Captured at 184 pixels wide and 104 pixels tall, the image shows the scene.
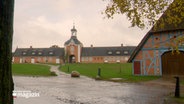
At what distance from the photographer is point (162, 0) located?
31.9ft

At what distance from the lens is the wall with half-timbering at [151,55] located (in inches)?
1027

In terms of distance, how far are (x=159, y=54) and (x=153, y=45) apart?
1.20m

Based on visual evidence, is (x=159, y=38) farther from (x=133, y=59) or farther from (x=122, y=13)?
(x=122, y=13)

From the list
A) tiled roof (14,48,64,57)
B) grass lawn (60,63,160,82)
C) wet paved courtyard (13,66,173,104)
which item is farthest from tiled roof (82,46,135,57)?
wet paved courtyard (13,66,173,104)

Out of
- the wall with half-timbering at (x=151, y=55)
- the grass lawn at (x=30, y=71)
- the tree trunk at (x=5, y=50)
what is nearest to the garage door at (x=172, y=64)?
the wall with half-timbering at (x=151, y=55)

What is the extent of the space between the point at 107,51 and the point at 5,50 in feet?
274

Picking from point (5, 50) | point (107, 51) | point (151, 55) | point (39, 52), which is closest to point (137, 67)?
point (151, 55)

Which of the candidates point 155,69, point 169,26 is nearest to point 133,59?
point 155,69

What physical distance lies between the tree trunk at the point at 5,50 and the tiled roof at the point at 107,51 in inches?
3196

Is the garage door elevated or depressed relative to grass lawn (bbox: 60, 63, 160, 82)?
elevated

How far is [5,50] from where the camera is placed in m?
4.12

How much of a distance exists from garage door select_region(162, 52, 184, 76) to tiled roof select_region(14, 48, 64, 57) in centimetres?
6442

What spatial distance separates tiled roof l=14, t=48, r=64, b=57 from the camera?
89.8 metres

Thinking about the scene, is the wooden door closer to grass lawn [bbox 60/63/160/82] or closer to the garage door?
grass lawn [bbox 60/63/160/82]
